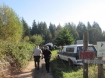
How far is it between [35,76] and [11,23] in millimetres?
29427

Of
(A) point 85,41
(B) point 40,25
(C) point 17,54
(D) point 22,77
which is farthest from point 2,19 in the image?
(B) point 40,25

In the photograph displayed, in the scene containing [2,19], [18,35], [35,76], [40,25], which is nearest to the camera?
[35,76]

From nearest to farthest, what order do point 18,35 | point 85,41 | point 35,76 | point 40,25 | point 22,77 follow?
point 85,41 < point 22,77 < point 35,76 < point 18,35 < point 40,25

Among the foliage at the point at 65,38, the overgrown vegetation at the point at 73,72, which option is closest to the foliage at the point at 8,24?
the foliage at the point at 65,38

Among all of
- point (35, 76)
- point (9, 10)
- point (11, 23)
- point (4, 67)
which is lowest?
point (35, 76)

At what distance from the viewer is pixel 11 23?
4106 cm

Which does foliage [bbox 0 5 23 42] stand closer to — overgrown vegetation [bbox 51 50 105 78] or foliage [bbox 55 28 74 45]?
foliage [bbox 55 28 74 45]

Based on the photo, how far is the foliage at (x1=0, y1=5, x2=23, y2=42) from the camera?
40594mm

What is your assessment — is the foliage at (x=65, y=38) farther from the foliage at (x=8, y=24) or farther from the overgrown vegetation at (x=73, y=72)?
the overgrown vegetation at (x=73, y=72)

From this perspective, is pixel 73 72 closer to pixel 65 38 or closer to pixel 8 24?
pixel 8 24

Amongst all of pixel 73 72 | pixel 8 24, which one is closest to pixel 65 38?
pixel 8 24

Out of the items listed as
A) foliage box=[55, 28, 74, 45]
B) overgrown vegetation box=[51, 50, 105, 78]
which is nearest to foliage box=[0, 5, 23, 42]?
foliage box=[55, 28, 74, 45]

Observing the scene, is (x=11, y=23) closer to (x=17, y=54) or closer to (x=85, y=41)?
(x=17, y=54)

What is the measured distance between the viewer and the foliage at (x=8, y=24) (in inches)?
1598
